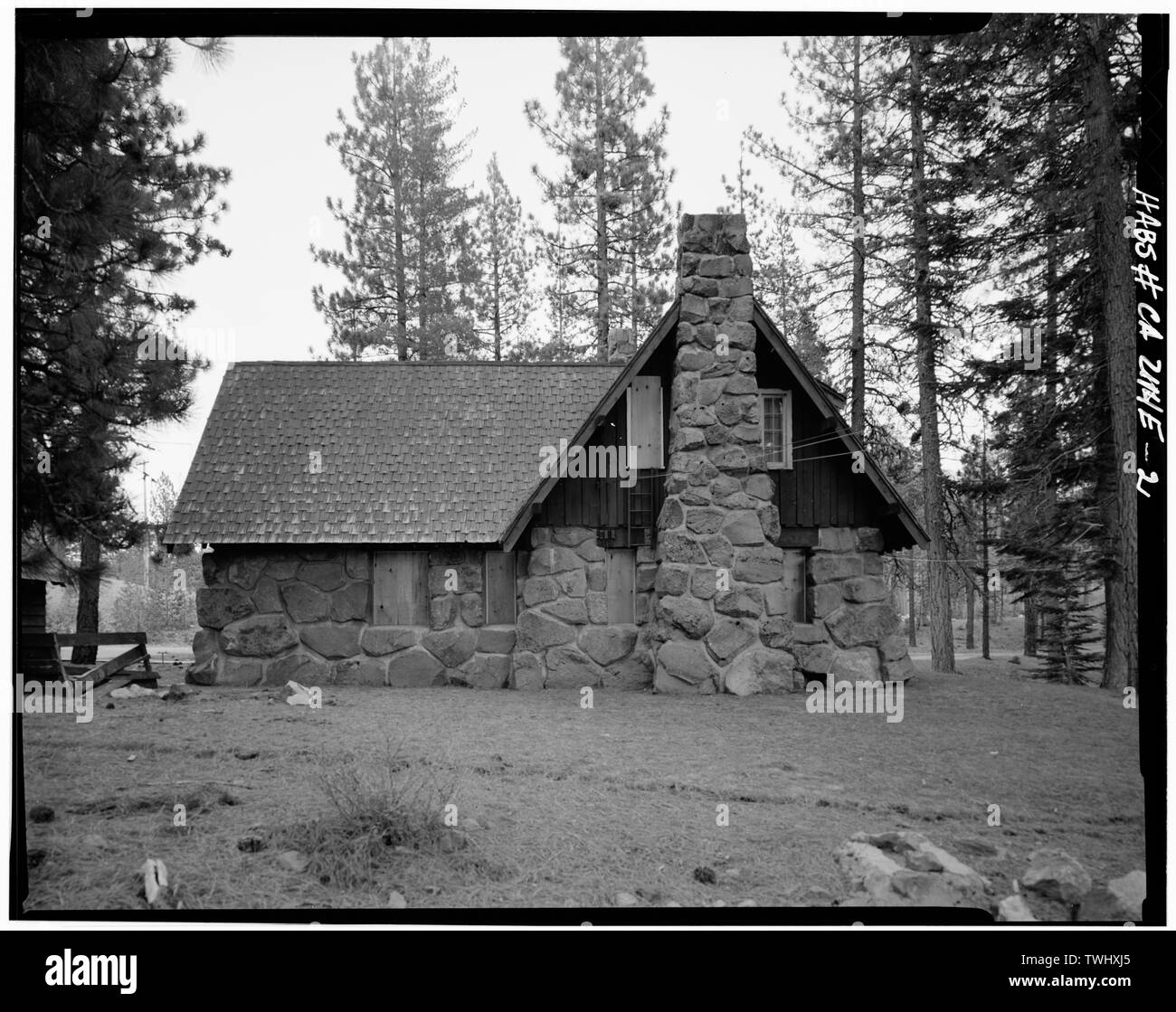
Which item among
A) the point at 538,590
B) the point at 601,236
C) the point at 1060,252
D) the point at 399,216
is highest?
the point at 399,216

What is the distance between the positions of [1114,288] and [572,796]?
14.9ft

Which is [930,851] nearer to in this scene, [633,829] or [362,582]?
[633,829]

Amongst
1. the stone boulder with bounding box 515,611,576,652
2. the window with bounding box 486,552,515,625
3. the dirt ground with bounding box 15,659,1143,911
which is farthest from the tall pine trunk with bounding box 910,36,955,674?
the window with bounding box 486,552,515,625

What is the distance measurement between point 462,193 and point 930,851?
528 inches

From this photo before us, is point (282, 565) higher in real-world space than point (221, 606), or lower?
higher

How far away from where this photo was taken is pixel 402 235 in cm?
1393

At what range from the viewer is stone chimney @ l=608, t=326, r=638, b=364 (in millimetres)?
11938

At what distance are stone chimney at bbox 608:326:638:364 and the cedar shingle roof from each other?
3.04 feet

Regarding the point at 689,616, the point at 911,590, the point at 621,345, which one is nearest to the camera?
the point at 689,616

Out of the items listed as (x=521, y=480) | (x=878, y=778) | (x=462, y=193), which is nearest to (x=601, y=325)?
(x=462, y=193)

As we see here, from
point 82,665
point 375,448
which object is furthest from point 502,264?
point 82,665

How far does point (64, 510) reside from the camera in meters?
3.87

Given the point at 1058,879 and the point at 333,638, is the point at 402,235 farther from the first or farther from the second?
the point at 1058,879
